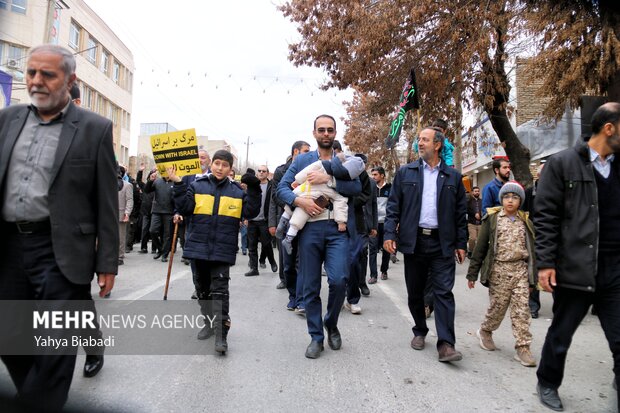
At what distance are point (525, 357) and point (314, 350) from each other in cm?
187

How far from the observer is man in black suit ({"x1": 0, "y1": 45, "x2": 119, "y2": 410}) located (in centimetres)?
239

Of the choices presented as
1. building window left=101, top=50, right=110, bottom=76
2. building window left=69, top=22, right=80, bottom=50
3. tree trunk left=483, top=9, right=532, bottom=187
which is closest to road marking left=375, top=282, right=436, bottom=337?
tree trunk left=483, top=9, right=532, bottom=187

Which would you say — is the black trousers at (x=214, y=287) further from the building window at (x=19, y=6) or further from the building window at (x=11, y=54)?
the building window at (x=19, y=6)

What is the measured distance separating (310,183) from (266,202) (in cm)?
376

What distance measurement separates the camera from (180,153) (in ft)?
19.0

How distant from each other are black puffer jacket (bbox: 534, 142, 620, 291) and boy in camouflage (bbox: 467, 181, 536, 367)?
123 centimetres

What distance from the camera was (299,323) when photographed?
5.20 metres

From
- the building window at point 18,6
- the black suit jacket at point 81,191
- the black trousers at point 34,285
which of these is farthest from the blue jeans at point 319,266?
the building window at point 18,6

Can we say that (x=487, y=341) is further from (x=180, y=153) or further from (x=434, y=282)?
(x=180, y=153)

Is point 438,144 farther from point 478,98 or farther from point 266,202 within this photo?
point 478,98

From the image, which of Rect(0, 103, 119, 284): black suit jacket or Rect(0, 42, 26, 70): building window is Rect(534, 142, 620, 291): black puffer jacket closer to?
Rect(0, 103, 119, 284): black suit jacket

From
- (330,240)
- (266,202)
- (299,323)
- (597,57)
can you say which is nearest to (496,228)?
(330,240)

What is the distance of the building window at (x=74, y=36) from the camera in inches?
1176

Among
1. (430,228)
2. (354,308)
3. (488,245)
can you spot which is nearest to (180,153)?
(354,308)
